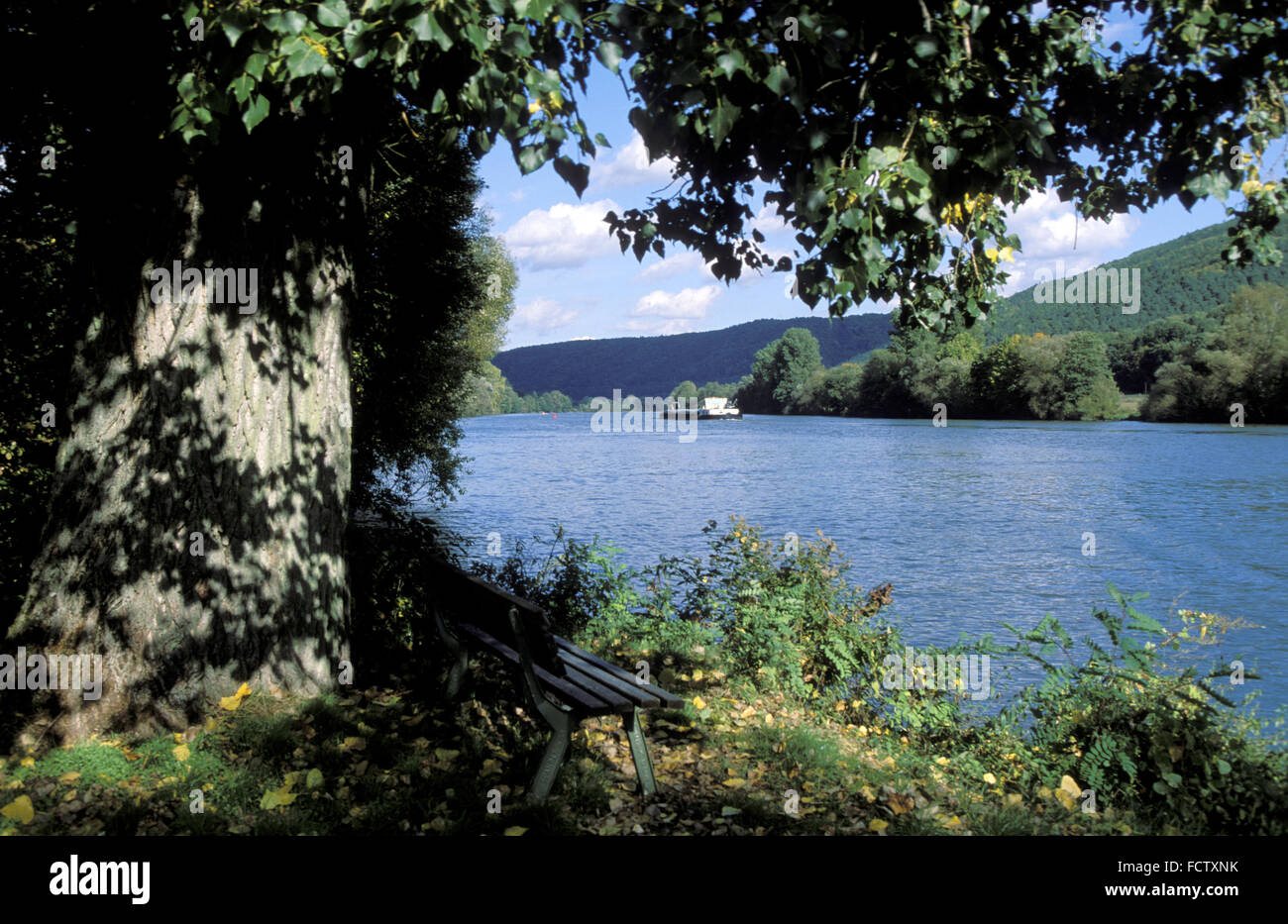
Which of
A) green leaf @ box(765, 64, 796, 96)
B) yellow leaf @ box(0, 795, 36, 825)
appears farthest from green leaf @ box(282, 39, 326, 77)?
yellow leaf @ box(0, 795, 36, 825)

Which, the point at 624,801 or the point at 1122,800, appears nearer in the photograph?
the point at 624,801

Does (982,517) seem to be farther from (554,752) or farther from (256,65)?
(256,65)

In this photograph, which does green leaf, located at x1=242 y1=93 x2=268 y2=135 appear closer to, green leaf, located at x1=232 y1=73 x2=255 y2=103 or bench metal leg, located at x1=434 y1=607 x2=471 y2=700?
green leaf, located at x1=232 y1=73 x2=255 y2=103

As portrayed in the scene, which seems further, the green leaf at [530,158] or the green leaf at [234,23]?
the green leaf at [530,158]

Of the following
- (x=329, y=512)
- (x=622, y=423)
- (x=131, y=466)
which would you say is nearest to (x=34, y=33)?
(x=131, y=466)

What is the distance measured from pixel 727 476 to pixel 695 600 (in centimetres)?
2814

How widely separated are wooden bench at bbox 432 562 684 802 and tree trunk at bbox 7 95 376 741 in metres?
1.16

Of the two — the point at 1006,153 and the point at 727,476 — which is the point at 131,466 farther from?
the point at 727,476

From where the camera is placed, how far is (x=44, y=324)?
8.00 m

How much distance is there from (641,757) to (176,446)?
9.92 feet

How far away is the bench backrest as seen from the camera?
4.75 metres

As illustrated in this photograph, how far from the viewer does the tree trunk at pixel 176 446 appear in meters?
4.86

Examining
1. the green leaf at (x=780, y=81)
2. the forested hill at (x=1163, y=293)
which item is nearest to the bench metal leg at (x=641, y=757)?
the green leaf at (x=780, y=81)

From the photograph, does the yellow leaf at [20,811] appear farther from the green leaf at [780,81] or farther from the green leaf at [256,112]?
the green leaf at [780,81]
